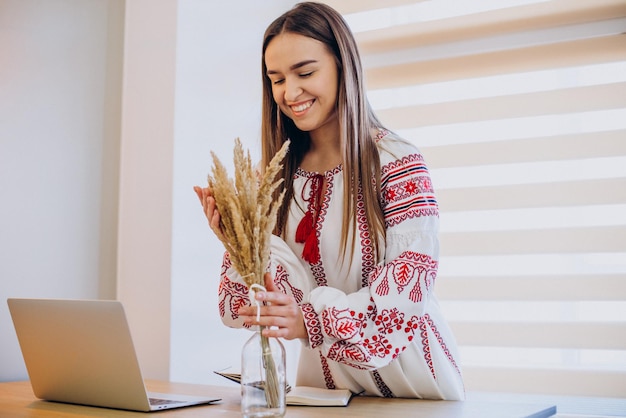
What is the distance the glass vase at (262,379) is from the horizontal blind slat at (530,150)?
161 centimetres

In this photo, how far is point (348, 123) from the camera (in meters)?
1.58

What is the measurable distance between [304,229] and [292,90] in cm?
30

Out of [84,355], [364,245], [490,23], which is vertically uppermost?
[490,23]

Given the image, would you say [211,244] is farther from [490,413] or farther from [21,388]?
[490,413]

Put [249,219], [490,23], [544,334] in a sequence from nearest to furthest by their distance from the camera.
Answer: [249,219] < [544,334] < [490,23]

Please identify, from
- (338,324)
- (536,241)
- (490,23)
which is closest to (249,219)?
(338,324)

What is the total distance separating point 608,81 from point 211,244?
4.82 ft

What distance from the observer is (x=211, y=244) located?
8.13ft

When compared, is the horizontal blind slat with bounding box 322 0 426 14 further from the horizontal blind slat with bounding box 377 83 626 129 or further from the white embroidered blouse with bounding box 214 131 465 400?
the white embroidered blouse with bounding box 214 131 465 400

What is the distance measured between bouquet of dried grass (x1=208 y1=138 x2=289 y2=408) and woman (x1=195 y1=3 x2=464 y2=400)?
0.25 meters

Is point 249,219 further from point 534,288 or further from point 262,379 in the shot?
point 534,288

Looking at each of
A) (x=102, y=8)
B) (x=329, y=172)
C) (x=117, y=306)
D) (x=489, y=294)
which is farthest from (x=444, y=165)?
(x=117, y=306)

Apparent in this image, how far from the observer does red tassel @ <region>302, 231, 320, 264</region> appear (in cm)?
157

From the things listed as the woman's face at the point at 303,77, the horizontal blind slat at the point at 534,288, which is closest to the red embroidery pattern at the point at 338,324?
the woman's face at the point at 303,77
